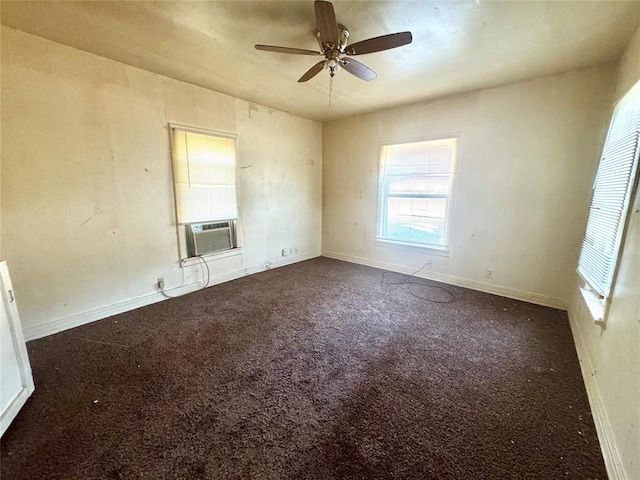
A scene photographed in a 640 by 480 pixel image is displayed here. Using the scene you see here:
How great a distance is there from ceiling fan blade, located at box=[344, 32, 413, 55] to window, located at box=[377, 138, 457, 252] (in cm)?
216

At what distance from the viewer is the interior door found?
146 centimetres

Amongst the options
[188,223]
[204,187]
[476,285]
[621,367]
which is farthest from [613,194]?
[188,223]

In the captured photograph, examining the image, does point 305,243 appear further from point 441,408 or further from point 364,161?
point 441,408

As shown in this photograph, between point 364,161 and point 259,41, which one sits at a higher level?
point 259,41

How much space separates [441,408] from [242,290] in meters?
2.64

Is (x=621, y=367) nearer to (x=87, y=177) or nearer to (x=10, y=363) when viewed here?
(x=10, y=363)

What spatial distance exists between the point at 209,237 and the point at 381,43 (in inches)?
116

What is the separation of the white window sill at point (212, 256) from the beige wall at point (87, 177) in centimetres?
8

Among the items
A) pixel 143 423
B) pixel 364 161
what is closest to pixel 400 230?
pixel 364 161

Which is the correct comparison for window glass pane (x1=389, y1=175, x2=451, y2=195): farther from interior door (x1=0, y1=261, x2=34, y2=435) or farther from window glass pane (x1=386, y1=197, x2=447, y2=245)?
interior door (x1=0, y1=261, x2=34, y2=435)

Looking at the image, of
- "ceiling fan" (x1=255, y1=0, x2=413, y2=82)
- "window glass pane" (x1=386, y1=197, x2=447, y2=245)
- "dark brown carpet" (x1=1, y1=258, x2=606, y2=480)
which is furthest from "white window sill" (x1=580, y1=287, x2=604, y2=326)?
"ceiling fan" (x1=255, y1=0, x2=413, y2=82)

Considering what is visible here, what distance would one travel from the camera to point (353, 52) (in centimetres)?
200

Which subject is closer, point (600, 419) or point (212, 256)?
point (600, 419)

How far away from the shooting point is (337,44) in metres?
1.94
